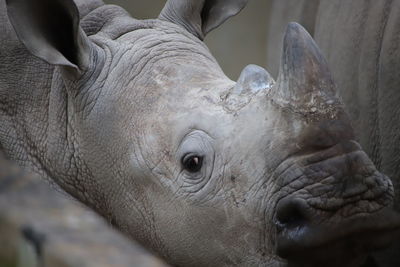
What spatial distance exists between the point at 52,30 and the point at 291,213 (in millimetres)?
1438

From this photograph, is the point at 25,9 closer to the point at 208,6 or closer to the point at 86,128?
the point at 86,128

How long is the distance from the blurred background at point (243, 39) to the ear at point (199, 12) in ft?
13.8

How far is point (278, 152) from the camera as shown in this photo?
145 inches

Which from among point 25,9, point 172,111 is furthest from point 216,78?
point 25,9

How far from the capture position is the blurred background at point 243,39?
936 cm

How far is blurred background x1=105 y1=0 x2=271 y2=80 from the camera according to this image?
9.36m

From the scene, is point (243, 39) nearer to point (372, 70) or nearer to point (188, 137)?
point (372, 70)

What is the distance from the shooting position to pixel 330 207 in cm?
362

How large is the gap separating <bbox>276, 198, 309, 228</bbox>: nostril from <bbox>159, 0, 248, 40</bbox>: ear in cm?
146

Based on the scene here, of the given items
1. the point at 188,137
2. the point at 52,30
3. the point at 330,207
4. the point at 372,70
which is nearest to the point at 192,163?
the point at 188,137

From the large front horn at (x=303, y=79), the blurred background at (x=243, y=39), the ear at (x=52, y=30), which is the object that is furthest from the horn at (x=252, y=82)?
the blurred background at (x=243, y=39)

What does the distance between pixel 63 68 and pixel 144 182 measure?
2.13 feet

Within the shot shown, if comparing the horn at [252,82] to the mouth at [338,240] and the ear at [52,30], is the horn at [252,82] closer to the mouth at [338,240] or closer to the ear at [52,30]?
the mouth at [338,240]

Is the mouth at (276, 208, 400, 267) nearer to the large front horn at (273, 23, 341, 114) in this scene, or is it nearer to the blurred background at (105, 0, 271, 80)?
the large front horn at (273, 23, 341, 114)
